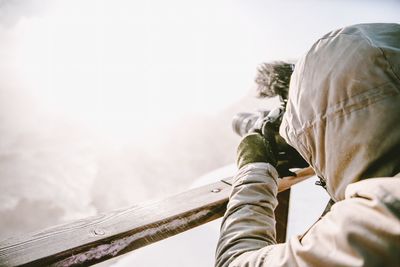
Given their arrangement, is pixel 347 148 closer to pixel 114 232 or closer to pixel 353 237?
pixel 353 237

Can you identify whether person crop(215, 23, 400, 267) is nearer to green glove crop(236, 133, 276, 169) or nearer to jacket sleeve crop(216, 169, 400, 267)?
jacket sleeve crop(216, 169, 400, 267)

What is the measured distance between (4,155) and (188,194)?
23.3m

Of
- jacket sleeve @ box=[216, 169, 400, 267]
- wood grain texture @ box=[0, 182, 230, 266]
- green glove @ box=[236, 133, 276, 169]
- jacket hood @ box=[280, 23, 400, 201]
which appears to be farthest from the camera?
green glove @ box=[236, 133, 276, 169]

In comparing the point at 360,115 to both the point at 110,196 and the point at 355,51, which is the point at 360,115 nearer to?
the point at 355,51

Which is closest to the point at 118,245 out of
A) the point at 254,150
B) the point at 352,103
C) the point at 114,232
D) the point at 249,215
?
the point at 114,232

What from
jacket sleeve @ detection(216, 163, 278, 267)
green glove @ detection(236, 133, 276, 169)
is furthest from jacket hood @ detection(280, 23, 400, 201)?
green glove @ detection(236, 133, 276, 169)

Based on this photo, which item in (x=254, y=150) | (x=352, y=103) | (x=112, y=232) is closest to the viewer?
(x=352, y=103)

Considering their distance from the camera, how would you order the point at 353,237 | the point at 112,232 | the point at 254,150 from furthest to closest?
1. the point at 254,150
2. the point at 112,232
3. the point at 353,237

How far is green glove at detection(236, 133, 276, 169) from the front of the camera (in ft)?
3.17

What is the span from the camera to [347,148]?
0.52 metres

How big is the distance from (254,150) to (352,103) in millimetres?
494

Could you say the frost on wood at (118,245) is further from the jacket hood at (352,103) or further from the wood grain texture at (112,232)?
the jacket hood at (352,103)

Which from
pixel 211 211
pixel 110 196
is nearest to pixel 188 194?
pixel 211 211

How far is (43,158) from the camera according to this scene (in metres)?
20.7
